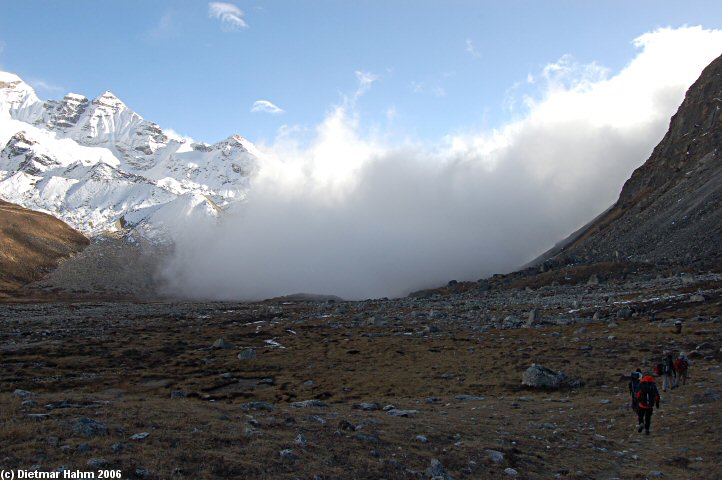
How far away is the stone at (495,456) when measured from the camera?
15.3 meters

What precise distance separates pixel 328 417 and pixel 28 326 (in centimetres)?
7433

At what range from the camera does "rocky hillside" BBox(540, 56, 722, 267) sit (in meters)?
90.6

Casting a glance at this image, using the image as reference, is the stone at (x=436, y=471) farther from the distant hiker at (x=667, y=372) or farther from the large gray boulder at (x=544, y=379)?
the distant hiker at (x=667, y=372)

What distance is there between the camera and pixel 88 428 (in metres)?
13.9

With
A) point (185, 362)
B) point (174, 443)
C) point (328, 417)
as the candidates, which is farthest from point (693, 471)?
point (185, 362)

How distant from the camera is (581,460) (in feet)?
52.7

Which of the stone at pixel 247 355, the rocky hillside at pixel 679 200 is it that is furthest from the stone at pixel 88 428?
the rocky hillside at pixel 679 200

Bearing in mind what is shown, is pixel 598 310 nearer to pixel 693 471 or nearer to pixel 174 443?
pixel 693 471

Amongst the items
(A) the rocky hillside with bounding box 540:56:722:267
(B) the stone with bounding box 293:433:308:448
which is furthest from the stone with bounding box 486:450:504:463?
(A) the rocky hillside with bounding box 540:56:722:267

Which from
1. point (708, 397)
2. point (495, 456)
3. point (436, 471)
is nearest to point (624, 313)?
point (708, 397)

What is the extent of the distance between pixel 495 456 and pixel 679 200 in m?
120

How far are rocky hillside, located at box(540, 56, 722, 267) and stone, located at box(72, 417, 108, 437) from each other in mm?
84259

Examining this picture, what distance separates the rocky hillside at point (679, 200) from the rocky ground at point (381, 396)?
27.4m

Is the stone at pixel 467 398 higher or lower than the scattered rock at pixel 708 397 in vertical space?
lower
